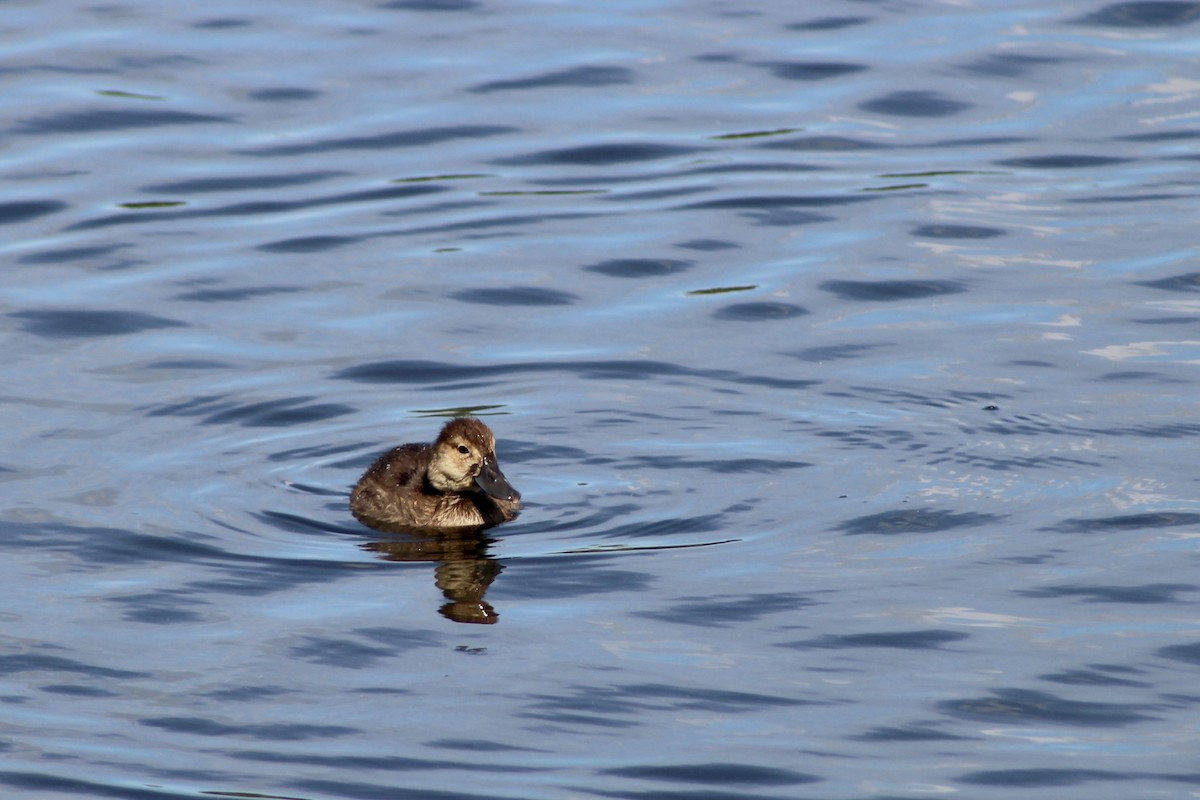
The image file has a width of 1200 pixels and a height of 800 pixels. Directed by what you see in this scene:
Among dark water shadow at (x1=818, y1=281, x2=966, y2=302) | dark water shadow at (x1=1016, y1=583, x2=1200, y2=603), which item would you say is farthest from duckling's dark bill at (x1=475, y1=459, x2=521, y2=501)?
dark water shadow at (x1=818, y1=281, x2=966, y2=302)

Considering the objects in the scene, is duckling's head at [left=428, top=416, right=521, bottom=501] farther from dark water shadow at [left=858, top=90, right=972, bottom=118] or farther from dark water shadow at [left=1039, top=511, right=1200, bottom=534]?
dark water shadow at [left=858, top=90, right=972, bottom=118]

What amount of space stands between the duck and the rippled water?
6.5 inches

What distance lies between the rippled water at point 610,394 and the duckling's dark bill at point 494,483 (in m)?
0.25

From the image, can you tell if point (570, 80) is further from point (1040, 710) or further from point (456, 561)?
point (1040, 710)

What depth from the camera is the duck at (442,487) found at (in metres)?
10.1

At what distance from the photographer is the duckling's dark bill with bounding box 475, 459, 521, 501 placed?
9.95 m

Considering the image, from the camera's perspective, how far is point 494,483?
10.0m

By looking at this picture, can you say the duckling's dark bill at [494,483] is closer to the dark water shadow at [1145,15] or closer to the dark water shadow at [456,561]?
the dark water shadow at [456,561]

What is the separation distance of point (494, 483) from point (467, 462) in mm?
222

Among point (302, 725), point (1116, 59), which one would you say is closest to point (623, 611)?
point (302, 725)

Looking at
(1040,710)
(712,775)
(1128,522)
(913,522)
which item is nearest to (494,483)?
(913,522)

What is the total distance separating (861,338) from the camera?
12562mm

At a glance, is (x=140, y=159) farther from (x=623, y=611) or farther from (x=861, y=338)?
(x=623, y=611)

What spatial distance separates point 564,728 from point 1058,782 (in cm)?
192
